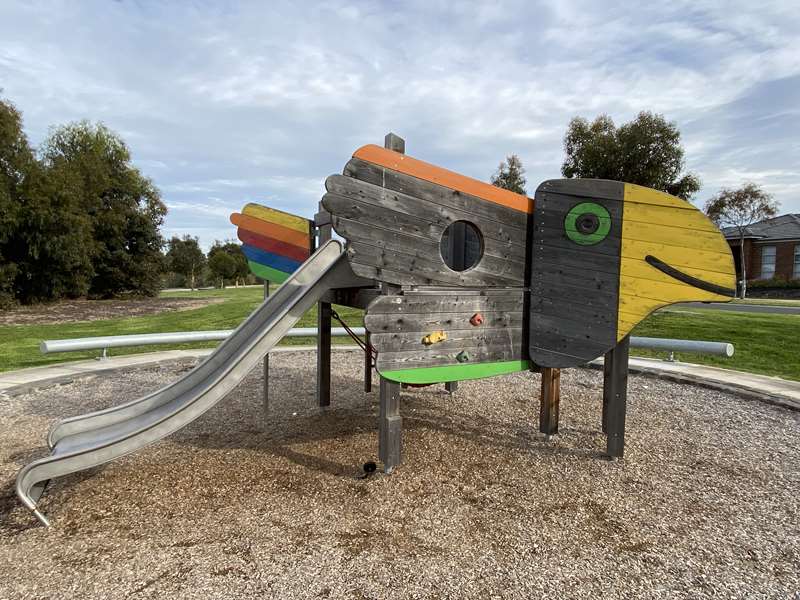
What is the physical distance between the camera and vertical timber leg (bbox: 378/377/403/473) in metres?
4.11

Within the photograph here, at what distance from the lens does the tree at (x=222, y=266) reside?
5569 centimetres

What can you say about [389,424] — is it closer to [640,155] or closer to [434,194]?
[434,194]

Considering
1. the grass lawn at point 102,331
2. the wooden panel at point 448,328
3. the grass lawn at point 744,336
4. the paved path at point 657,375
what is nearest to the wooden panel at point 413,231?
the wooden panel at point 448,328

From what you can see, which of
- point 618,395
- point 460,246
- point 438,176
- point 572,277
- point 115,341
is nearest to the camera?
point 438,176

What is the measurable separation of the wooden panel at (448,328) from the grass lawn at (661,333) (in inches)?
278

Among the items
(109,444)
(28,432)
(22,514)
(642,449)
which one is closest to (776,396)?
(642,449)

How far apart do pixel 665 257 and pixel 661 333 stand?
1020 cm

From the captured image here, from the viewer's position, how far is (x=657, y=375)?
8.32m

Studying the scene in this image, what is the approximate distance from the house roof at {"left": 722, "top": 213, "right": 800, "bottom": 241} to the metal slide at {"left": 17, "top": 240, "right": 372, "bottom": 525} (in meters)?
41.7

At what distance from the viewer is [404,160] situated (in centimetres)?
382

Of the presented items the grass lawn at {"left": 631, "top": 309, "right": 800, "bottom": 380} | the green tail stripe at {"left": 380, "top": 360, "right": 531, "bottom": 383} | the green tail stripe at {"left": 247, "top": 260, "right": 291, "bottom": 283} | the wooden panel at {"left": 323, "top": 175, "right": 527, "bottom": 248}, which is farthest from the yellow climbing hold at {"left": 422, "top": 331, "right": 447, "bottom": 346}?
the grass lawn at {"left": 631, "top": 309, "right": 800, "bottom": 380}

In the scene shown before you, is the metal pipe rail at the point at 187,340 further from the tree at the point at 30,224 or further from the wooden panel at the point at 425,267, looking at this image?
the tree at the point at 30,224

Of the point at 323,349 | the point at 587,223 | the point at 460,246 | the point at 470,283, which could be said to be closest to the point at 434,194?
the point at 470,283

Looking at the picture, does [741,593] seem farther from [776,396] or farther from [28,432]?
[28,432]
